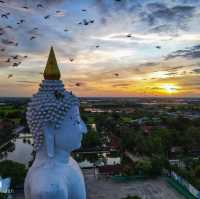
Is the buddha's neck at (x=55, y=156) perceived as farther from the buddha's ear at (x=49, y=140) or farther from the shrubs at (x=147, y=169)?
the shrubs at (x=147, y=169)

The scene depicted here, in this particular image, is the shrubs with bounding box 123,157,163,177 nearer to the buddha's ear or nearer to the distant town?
the distant town

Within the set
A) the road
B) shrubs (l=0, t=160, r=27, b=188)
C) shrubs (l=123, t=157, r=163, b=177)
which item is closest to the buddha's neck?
the road

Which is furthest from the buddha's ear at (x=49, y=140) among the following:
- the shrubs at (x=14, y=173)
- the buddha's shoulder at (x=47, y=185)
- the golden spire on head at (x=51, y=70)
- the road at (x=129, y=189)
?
the shrubs at (x=14, y=173)

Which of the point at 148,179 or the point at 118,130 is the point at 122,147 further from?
the point at 148,179

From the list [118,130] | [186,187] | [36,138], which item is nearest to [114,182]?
[186,187]

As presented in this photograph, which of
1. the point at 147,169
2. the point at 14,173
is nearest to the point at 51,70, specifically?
the point at 14,173

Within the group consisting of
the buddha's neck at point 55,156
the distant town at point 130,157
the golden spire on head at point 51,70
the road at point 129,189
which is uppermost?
the golden spire on head at point 51,70
